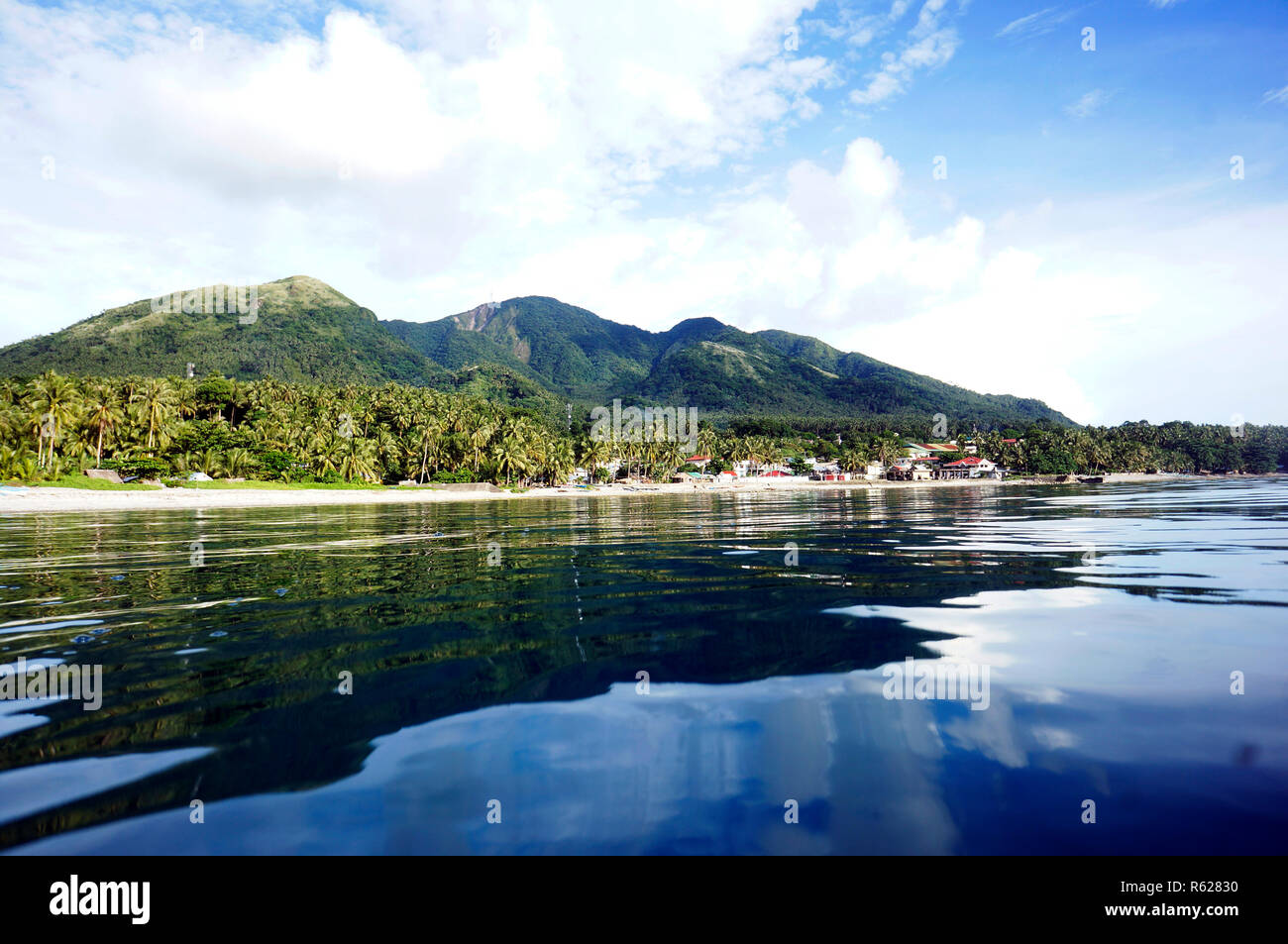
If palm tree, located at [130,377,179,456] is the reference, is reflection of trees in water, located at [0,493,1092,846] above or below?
below

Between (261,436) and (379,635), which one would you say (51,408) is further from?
(379,635)

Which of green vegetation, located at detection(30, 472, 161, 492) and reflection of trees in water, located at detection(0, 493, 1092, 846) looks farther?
green vegetation, located at detection(30, 472, 161, 492)

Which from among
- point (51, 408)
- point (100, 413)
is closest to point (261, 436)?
point (100, 413)

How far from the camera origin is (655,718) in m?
6.71

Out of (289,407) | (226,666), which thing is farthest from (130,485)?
(226,666)

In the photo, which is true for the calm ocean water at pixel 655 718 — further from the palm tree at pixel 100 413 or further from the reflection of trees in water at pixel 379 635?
the palm tree at pixel 100 413

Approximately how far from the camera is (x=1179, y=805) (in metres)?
4.79

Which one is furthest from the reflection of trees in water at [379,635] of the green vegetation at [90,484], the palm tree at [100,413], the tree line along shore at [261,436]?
the palm tree at [100,413]

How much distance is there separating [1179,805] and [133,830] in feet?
25.2

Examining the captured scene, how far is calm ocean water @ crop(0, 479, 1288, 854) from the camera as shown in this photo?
462 cm

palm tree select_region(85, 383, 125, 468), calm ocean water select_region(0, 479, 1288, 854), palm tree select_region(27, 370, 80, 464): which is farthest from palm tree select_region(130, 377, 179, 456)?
calm ocean water select_region(0, 479, 1288, 854)

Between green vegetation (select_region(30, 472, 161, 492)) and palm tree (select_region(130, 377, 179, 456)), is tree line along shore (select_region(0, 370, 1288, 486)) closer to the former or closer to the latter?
palm tree (select_region(130, 377, 179, 456))

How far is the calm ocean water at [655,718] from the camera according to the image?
4.62m

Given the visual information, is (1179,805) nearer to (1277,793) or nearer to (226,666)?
(1277,793)
